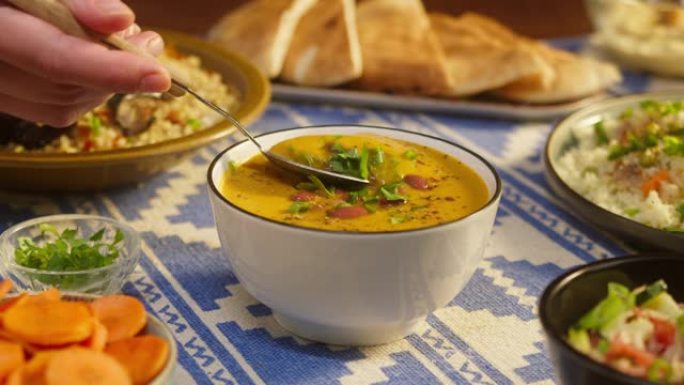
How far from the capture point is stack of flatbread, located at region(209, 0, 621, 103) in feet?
11.2

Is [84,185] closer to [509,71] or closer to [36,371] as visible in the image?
[36,371]

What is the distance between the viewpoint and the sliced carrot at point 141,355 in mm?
1585

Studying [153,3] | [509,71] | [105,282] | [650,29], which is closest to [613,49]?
[650,29]

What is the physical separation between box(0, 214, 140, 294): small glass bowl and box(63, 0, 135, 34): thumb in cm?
48

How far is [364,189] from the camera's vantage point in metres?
2.05

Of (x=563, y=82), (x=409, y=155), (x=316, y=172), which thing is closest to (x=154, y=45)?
(x=316, y=172)

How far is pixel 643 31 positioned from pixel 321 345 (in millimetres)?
2485

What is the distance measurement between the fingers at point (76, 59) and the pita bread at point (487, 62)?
1649mm

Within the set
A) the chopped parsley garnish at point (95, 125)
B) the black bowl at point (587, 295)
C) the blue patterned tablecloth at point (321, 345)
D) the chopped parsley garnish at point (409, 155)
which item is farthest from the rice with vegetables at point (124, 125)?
the black bowl at point (587, 295)

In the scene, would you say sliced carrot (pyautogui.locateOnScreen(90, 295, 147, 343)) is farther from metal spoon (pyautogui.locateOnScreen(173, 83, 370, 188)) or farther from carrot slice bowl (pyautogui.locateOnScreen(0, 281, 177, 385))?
metal spoon (pyautogui.locateOnScreen(173, 83, 370, 188))

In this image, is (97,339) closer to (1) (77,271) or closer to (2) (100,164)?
(1) (77,271)

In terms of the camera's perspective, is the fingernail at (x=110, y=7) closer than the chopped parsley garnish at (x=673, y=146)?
Yes

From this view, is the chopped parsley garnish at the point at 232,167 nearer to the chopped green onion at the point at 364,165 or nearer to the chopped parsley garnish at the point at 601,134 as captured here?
the chopped green onion at the point at 364,165

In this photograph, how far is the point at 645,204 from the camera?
2.49 meters
